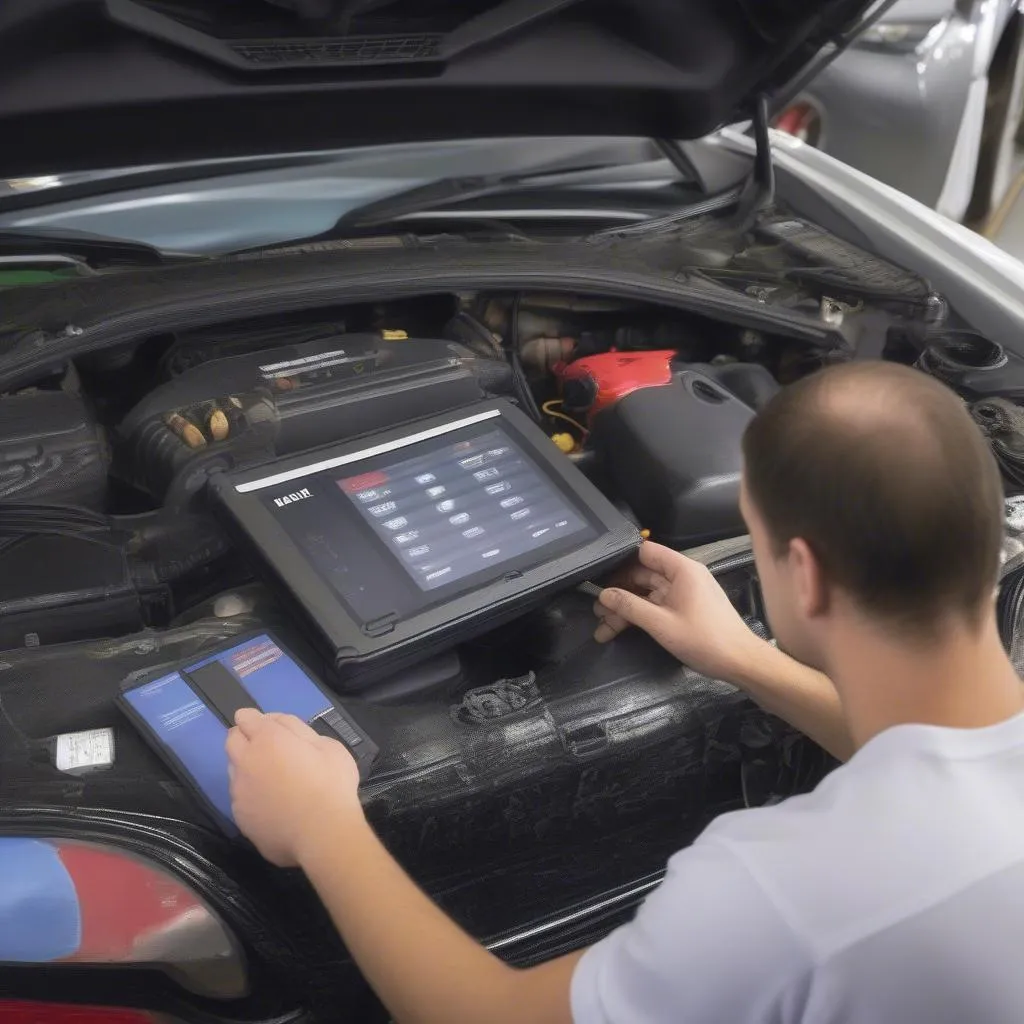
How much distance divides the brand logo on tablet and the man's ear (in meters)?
0.45

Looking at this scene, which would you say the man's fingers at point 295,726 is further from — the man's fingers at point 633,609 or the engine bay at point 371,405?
the man's fingers at point 633,609

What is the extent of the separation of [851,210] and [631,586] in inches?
33.2

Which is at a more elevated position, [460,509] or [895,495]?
[895,495]

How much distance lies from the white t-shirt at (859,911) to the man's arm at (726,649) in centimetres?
28

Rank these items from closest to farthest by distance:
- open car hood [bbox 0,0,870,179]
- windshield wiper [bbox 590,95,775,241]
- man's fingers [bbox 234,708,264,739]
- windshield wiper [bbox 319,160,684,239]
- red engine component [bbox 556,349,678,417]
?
man's fingers [bbox 234,708,264,739]
open car hood [bbox 0,0,870,179]
red engine component [bbox 556,349,678,417]
windshield wiper [bbox 319,160,684,239]
windshield wiper [bbox 590,95,775,241]

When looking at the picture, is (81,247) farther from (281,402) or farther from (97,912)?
(97,912)

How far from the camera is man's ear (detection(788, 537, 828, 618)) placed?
26.8 inches

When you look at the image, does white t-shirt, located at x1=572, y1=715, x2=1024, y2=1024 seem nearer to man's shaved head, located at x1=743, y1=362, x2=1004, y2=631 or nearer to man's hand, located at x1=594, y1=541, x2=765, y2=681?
man's shaved head, located at x1=743, y1=362, x2=1004, y2=631

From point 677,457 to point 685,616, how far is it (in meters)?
0.22

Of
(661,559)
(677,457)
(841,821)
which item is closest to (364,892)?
(841,821)

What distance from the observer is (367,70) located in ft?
3.84

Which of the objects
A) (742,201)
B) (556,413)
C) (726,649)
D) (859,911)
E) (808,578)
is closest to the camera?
(859,911)

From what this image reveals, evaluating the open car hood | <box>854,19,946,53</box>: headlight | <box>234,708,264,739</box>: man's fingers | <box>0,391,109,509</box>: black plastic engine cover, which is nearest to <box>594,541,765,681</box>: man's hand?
<box>234,708,264,739</box>: man's fingers

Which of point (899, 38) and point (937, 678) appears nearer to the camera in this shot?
point (937, 678)
